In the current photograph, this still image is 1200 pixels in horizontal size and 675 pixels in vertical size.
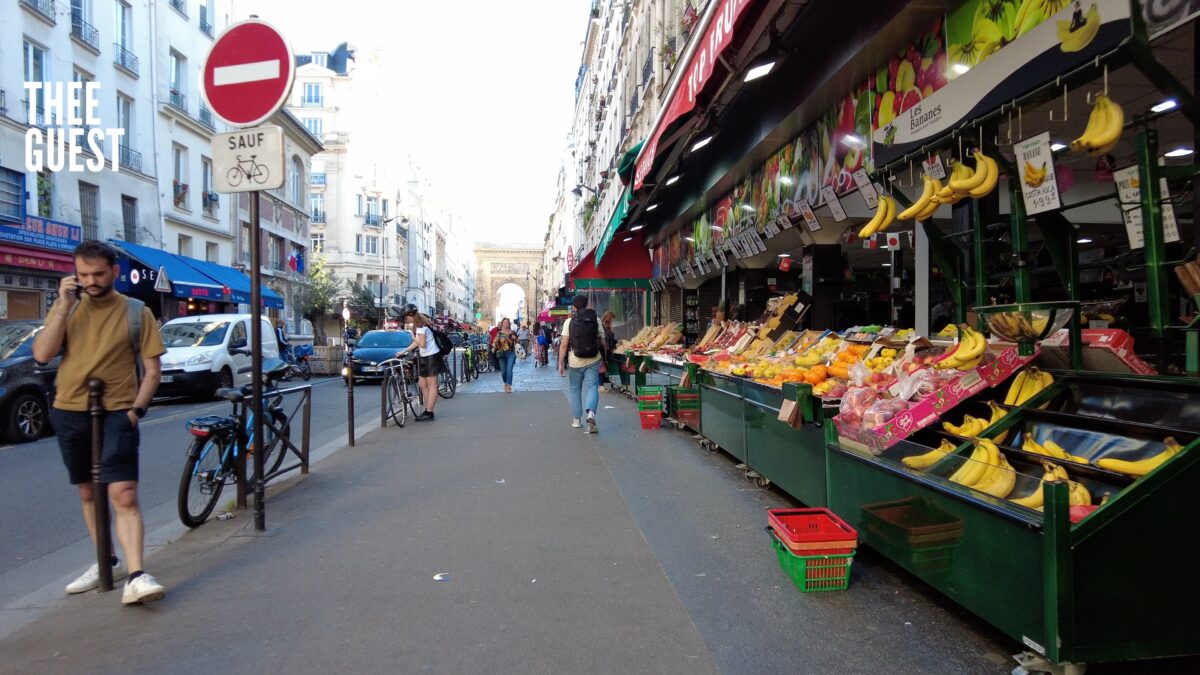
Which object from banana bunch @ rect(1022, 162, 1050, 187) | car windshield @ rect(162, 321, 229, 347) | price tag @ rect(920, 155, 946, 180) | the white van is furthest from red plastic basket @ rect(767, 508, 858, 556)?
car windshield @ rect(162, 321, 229, 347)

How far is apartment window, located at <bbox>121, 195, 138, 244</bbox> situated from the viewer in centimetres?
2211

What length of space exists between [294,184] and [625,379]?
28823 mm

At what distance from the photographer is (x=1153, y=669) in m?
2.85

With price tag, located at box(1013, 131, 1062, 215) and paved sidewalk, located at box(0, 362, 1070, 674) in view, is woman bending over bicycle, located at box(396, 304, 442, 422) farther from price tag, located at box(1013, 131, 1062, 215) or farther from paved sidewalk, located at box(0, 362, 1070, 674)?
price tag, located at box(1013, 131, 1062, 215)

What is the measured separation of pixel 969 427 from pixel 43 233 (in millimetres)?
21218

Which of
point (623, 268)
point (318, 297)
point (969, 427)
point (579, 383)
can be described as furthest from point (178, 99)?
point (969, 427)

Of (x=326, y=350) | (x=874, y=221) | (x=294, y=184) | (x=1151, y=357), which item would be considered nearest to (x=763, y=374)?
(x=874, y=221)

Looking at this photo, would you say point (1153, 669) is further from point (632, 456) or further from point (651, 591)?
point (632, 456)

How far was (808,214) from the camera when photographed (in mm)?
8203

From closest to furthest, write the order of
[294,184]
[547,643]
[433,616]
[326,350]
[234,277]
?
1. [547,643]
2. [433,616]
3. [326,350]
4. [234,277]
5. [294,184]

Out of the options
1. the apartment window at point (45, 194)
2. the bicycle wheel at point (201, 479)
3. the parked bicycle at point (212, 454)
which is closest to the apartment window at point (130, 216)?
the apartment window at point (45, 194)

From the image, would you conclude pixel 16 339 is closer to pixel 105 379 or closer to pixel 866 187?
pixel 105 379

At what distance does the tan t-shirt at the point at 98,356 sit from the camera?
367cm

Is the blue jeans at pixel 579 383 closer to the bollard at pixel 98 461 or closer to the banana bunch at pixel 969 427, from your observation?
the banana bunch at pixel 969 427
